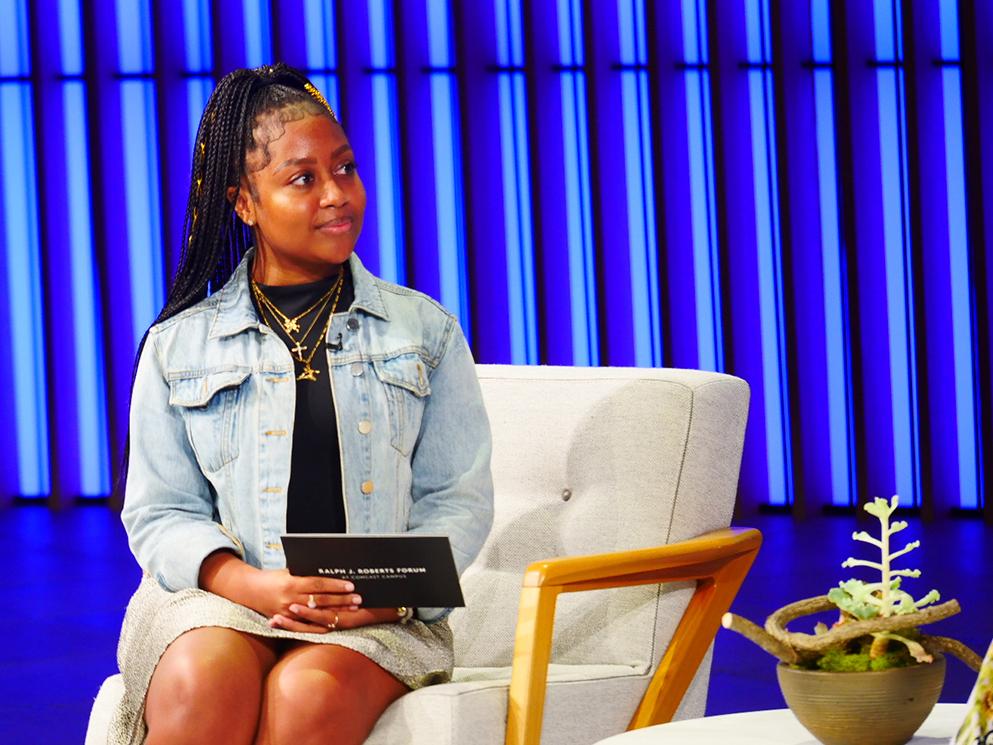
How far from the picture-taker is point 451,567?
2.00 m

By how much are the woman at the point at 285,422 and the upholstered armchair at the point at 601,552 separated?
0.51 ft

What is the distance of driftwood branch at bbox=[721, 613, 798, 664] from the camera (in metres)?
1.56

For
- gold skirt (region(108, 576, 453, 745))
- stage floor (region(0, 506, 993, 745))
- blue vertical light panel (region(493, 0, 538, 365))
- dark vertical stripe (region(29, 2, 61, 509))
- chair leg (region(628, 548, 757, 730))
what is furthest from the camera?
dark vertical stripe (region(29, 2, 61, 509))

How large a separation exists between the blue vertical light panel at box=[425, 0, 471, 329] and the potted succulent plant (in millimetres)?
5899

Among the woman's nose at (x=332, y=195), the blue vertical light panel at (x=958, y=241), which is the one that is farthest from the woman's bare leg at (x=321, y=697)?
the blue vertical light panel at (x=958, y=241)

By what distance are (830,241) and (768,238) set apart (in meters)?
0.28

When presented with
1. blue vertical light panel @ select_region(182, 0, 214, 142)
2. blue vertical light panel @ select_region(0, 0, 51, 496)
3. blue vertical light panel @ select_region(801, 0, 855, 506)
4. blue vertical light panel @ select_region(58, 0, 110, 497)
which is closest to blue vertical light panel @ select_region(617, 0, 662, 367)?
blue vertical light panel @ select_region(801, 0, 855, 506)

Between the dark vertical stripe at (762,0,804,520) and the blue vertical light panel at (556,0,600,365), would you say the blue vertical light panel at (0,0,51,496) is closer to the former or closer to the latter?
the blue vertical light panel at (556,0,600,365)

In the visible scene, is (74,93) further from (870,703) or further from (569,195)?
(870,703)

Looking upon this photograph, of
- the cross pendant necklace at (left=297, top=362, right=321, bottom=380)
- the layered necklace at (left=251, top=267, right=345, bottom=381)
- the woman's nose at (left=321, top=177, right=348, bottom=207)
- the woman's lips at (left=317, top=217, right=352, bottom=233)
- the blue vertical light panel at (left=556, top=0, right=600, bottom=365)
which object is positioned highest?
the blue vertical light panel at (left=556, top=0, right=600, bottom=365)

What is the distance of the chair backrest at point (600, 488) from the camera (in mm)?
2492

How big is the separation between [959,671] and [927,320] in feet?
9.90

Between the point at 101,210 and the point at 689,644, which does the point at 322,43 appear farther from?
the point at 689,644

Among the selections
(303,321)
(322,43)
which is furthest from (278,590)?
(322,43)
